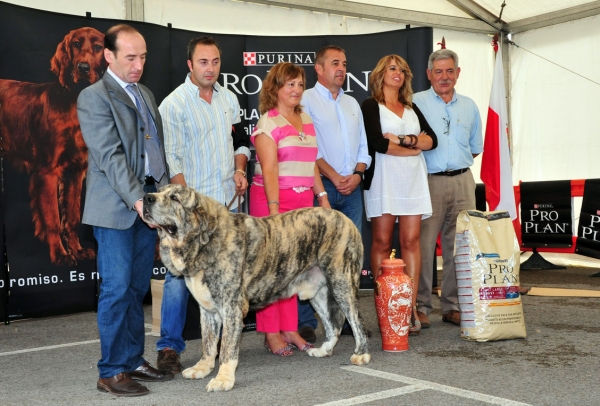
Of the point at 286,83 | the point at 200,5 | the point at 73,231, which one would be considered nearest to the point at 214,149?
the point at 286,83

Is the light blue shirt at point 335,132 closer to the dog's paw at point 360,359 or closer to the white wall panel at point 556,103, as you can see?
the dog's paw at point 360,359

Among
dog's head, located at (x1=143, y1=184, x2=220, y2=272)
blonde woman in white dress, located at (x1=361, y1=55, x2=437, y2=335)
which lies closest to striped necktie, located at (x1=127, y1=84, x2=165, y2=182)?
dog's head, located at (x1=143, y1=184, x2=220, y2=272)

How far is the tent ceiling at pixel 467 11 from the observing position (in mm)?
9539

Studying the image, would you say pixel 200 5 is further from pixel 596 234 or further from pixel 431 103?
pixel 596 234

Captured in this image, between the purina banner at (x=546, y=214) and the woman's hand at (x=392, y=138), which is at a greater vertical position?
the woman's hand at (x=392, y=138)

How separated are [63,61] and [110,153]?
3647 millimetres

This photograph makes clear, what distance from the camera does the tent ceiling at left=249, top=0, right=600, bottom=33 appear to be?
9539 millimetres

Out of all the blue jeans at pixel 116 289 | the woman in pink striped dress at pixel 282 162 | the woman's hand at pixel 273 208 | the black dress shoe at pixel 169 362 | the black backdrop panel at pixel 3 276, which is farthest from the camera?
the black backdrop panel at pixel 3 276

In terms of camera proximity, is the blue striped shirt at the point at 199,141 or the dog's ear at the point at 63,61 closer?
the blue striped shirt at the point at 199,141

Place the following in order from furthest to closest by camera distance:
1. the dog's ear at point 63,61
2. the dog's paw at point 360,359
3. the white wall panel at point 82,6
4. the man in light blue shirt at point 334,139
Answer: the white wall panel at point 82,6
the dog's ear at point 63,61
the man in light blue shirt at point 334,139
the dog's paw at point 360,359

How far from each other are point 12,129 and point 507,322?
187 inches

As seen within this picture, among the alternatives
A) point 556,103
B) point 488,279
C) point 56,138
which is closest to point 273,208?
point 488,279

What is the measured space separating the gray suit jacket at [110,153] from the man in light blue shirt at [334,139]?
1.83 m

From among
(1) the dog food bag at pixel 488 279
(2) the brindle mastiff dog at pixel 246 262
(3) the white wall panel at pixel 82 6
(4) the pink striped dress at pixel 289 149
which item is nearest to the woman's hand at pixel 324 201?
(4) the pink striped dress at pixel 289 149
